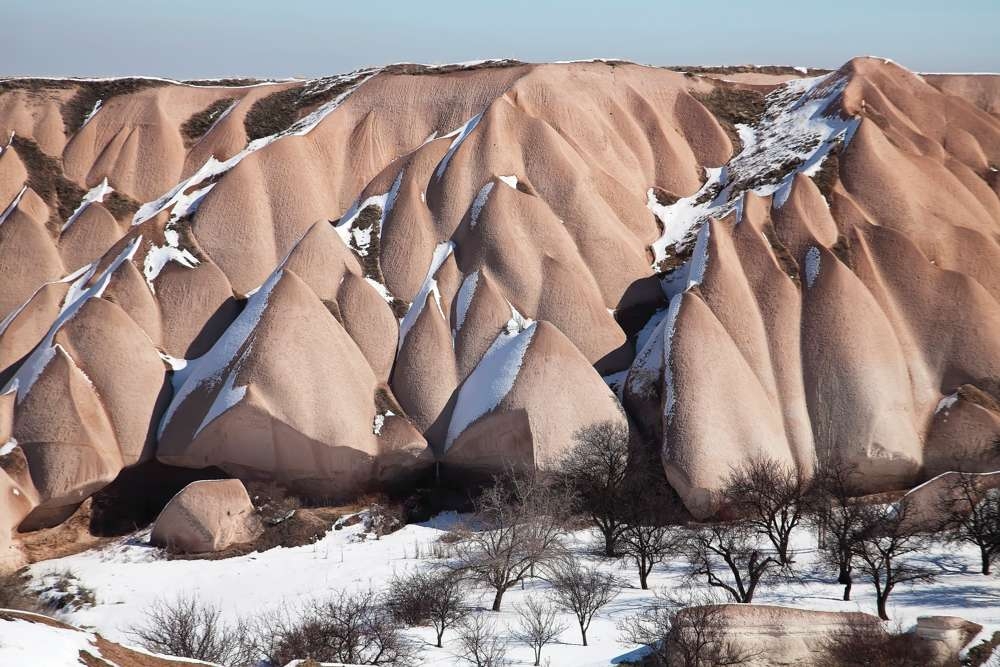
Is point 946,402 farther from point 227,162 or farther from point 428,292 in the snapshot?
point 227,162

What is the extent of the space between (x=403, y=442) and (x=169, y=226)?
10976mm

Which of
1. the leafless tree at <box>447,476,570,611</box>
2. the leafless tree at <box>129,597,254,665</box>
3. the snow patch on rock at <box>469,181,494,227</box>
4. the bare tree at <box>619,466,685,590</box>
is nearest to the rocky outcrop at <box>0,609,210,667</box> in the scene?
the leafless tree at <box>129,597,254,665</box>

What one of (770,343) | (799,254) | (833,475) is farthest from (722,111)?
(833,475)

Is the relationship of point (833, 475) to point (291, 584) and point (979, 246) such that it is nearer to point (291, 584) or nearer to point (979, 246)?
point (979, 246)

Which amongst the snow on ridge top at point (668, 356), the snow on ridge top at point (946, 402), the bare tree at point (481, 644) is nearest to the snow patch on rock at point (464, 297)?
the snow on ridge top at point (668, 356)

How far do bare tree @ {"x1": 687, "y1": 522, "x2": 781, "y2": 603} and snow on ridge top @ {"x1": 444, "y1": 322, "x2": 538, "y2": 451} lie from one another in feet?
20.5

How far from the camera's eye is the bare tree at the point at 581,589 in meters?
24.7

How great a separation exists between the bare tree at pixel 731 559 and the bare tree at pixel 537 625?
129 inches

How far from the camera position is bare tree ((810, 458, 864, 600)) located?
1039 inches

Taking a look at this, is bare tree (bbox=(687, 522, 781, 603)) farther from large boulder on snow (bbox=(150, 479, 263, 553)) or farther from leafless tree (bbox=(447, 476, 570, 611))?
large boulder on snow (bbox=(150, 479, 263, 553))

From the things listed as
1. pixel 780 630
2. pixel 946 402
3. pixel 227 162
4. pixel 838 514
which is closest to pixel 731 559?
pixel 780 630

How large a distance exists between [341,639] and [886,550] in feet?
37.1

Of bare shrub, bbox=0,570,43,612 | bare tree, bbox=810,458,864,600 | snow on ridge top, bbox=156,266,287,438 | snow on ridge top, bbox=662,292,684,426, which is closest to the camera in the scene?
bare shrub, bbox=0,570,43,612

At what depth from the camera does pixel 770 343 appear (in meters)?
33.9
